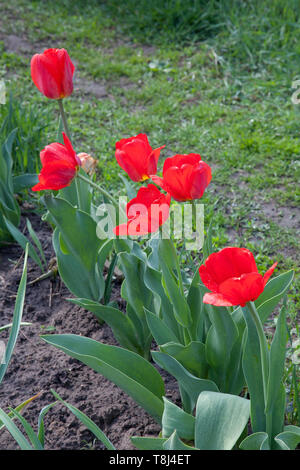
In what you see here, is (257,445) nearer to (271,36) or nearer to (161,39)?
(271,36)

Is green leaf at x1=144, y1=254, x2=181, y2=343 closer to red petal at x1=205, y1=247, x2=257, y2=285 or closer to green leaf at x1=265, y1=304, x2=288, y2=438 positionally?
green leaf at x1=265, y1=304, x2=288, y2=438

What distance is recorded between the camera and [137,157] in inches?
56.3

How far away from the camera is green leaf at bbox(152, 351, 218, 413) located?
1.39 meters

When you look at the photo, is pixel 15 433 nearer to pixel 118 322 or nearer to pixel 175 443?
pixel 175 443

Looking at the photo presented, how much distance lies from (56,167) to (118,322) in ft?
1.93

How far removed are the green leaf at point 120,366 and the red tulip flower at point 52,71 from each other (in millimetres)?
720

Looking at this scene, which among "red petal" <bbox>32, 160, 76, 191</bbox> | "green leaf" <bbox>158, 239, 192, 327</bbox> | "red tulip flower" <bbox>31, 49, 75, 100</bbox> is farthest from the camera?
"red tulip flower" <bbox>31, 49, 75, 100</bbox>

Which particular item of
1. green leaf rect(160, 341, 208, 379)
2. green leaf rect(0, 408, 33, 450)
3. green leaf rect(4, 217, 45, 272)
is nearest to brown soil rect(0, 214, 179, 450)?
green leaf rect(4, 217, 45, 272)

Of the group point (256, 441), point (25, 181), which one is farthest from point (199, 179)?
point (25, 181)

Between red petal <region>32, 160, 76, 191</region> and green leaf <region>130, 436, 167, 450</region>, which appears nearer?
green leaf <region>130, 436, 167, 450</region>

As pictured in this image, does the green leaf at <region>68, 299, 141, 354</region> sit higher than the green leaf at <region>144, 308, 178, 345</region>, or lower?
lower

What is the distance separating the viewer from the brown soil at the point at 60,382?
65.8 inches

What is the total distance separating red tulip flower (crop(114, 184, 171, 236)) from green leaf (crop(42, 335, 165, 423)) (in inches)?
12.9

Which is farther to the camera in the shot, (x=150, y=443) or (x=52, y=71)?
(x=52, y=71)
